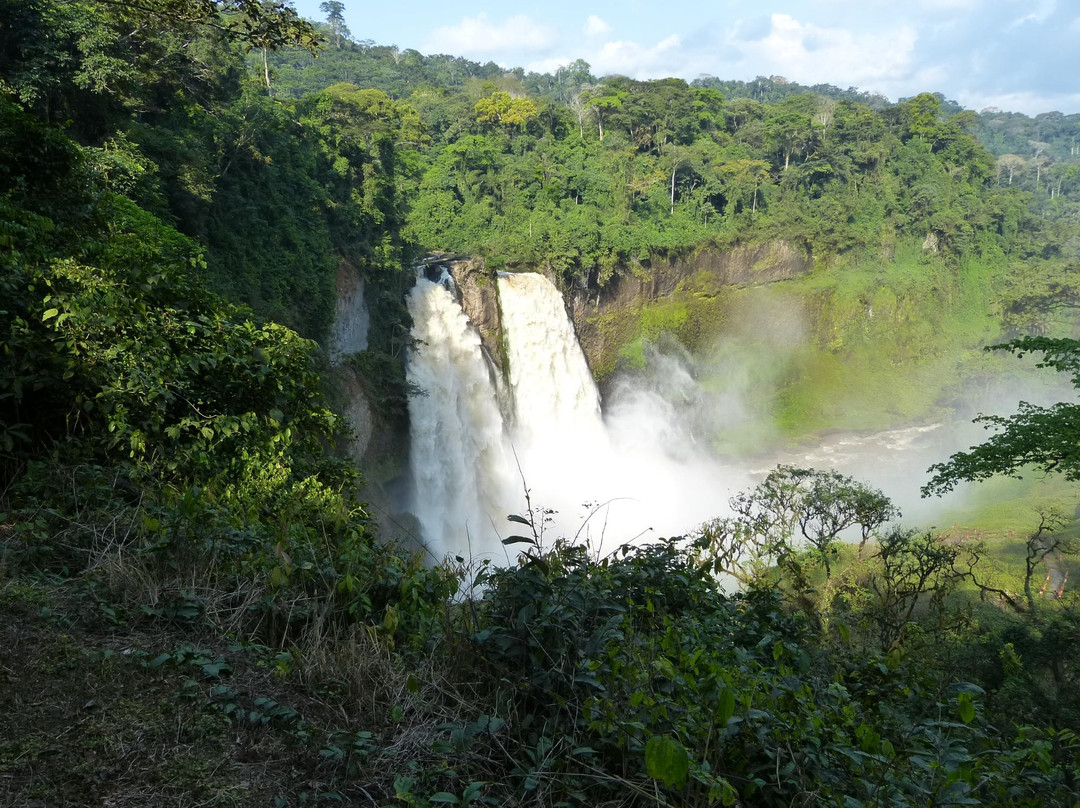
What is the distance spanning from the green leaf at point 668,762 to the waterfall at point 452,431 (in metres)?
17.5

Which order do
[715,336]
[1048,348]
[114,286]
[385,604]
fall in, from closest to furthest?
[385,604] → [114,286] → [1048,348] → [715,336]

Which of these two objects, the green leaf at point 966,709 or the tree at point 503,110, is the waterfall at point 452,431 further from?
the green leaf at point 966,709

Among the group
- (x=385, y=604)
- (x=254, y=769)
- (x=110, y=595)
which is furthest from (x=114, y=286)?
(x=254, y=769)

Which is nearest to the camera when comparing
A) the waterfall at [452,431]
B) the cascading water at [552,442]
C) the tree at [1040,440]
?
the tree at [1040,440]

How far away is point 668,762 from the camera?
1946 millimetres

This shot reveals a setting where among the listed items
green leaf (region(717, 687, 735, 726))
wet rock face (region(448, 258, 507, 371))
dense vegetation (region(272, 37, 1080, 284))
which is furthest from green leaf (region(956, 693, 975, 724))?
dense vegetation (region(272, 37, 1080, 284))

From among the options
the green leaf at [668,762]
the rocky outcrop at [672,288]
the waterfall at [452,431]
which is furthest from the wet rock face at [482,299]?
the green leaf at [668,762]

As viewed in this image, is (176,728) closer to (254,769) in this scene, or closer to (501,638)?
(254,769)

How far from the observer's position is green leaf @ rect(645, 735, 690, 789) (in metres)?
1.94

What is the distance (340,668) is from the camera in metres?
2.84

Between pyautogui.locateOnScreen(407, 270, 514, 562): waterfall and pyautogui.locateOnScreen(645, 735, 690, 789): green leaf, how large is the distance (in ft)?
A: 57.3

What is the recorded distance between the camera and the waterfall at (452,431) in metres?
20.4

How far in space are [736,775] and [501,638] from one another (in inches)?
33.4

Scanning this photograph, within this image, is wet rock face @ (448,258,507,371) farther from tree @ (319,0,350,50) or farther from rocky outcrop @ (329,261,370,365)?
tree @ (319,0,350,50)
